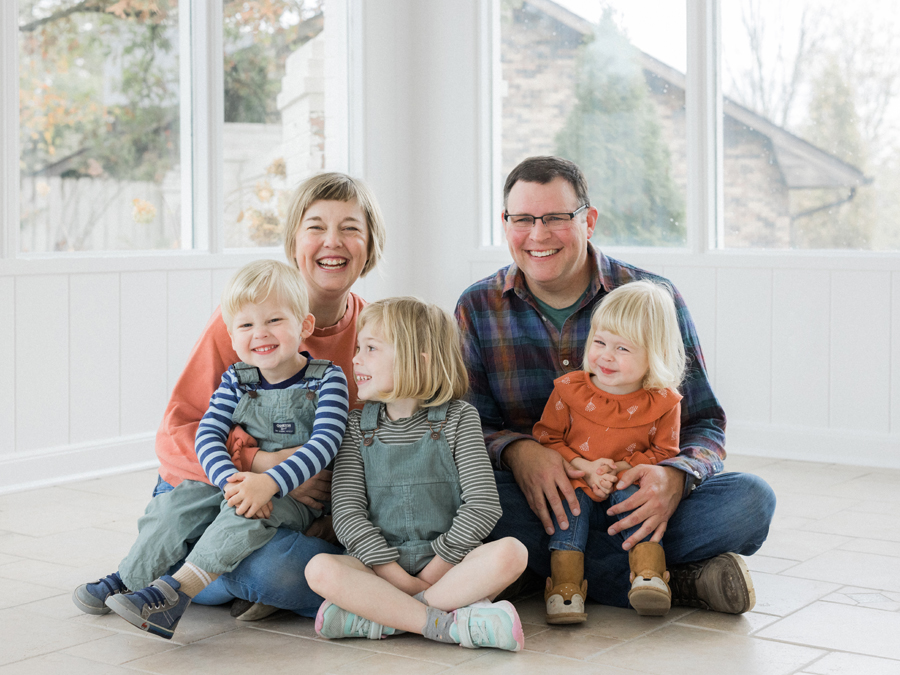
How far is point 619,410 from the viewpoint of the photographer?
7.43ft

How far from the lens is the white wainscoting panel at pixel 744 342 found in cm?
416

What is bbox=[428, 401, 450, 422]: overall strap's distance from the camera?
7.14ft

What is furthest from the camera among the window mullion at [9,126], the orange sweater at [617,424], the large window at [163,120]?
the large window at [163,120]

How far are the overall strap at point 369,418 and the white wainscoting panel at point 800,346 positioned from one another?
2362 millimetres

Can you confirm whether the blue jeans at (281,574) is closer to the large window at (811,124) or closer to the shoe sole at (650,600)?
the shoe sole at (650,600)

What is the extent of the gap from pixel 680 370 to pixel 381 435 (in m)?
0.65

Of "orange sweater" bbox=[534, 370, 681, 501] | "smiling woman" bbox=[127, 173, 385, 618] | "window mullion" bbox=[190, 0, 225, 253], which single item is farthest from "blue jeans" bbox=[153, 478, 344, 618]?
"window mullion" bbox=[190, 0, 225, 253]

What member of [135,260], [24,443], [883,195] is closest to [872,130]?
[883,195]

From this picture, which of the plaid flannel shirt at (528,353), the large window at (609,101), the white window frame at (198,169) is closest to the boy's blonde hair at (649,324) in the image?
the plaid flannel shirt at (528,353)

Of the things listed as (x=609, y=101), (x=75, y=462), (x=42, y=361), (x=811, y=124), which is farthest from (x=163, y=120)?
(x=811, y=124)

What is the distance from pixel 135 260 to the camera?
12.8ft

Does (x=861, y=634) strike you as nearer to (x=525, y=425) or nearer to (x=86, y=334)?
(x=525, y=425)

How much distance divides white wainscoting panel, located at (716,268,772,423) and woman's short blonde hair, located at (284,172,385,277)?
6.84 feet

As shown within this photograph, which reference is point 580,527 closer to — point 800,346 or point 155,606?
point 155,606
